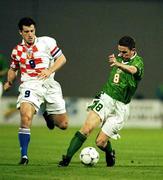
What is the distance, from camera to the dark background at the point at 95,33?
31.7 metres

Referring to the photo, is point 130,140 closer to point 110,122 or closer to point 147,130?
point 147,130

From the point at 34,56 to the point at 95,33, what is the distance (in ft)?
63.9

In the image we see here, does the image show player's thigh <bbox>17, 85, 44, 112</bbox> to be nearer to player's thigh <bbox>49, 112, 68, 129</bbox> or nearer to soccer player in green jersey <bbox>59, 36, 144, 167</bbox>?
soccer player in green jersey <bbox>59, 36, 144, 167</bbox>

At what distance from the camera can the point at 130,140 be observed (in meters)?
20.4

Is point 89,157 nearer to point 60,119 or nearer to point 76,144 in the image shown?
point 76,144

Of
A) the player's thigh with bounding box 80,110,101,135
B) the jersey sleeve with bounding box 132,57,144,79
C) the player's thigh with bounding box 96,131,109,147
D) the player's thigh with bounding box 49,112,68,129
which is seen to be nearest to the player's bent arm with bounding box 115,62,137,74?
the jersey sleeve with bounding box 132,57,144,79

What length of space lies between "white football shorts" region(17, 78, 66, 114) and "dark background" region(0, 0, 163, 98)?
700 inches

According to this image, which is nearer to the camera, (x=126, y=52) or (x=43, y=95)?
(x=126, y=52)

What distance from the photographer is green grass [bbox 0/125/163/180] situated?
1046 cm

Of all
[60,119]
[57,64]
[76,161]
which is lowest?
[76,161]

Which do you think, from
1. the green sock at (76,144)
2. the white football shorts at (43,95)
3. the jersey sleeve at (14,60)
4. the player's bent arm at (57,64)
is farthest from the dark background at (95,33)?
the green sock at (76,144)

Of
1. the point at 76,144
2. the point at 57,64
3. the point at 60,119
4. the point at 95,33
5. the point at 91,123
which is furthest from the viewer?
the point at 95,33

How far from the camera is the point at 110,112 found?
12125 mm

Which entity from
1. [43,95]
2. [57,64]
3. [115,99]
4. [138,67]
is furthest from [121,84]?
[43,95]
